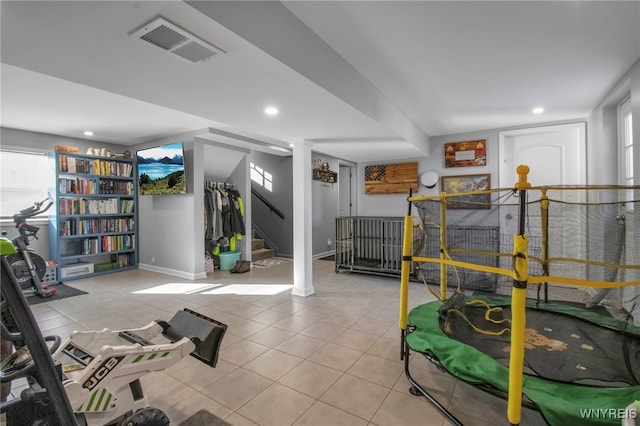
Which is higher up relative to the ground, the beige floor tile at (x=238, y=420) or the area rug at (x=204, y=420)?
the area rug at (x=204, y=420)

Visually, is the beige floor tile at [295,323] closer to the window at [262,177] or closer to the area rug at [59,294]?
the area rug at [59,294]

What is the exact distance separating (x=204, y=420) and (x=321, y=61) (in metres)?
2.52

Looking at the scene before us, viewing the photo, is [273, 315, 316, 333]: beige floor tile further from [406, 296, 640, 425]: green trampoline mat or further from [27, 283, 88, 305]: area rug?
[27, 283, 88, 305]: area rug

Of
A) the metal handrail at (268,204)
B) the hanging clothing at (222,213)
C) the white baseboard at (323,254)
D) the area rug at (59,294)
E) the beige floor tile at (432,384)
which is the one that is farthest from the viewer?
the metal handrail at (268,204)

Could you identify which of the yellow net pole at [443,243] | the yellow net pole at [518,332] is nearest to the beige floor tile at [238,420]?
the yellow net pole at [518,332]

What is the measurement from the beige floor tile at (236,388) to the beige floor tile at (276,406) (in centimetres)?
5

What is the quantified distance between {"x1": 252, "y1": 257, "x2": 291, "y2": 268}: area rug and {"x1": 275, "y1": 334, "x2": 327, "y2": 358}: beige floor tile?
3283 mm

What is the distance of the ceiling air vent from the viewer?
152cm

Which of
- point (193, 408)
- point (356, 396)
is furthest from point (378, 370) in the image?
point (193, 408)

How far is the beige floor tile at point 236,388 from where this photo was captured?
1838mm

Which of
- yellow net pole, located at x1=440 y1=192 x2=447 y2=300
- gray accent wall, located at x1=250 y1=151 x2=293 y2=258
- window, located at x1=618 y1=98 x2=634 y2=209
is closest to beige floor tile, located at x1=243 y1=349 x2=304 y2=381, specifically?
yellow net pole, located at x1=440 y1=192 x2=447 y2=300

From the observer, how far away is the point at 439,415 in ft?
5.53

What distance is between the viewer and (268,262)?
621 cm

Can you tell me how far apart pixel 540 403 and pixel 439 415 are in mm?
Answer: 573
